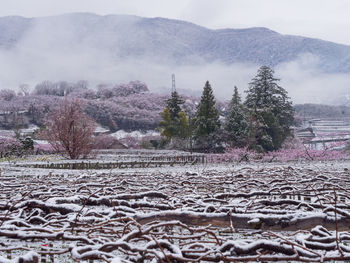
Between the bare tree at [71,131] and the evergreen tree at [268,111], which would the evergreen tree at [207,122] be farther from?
the bare tree at [71,131]

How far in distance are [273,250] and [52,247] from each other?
138 centimetres

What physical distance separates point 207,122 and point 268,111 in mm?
5913

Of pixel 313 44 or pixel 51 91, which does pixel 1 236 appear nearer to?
pixel 51 91

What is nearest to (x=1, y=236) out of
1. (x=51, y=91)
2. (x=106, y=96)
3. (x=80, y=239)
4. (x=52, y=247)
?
(x=52, y=247)

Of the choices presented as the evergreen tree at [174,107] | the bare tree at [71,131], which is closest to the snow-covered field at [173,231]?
the bare tree at [71,131]

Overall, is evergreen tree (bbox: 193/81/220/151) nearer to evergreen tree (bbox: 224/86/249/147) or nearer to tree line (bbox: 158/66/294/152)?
tree line (bbox: 158/66/294/152)

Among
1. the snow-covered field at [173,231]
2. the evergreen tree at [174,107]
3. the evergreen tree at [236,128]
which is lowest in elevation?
the evergreen tree at [236,128]

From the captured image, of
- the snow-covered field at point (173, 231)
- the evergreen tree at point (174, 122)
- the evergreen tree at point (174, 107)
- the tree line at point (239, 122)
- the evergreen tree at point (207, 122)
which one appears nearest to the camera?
the snow-covered field at point (173, 231)

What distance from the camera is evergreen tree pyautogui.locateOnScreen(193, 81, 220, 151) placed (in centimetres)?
3675

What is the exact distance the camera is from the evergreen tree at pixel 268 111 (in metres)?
34.2

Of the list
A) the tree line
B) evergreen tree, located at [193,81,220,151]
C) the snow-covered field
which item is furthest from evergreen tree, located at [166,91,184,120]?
the snow-covered field

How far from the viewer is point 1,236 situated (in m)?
2.51

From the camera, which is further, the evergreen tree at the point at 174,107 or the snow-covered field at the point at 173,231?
the evergreen tree at the point at 174,107

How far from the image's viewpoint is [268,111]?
35625 millimetres
